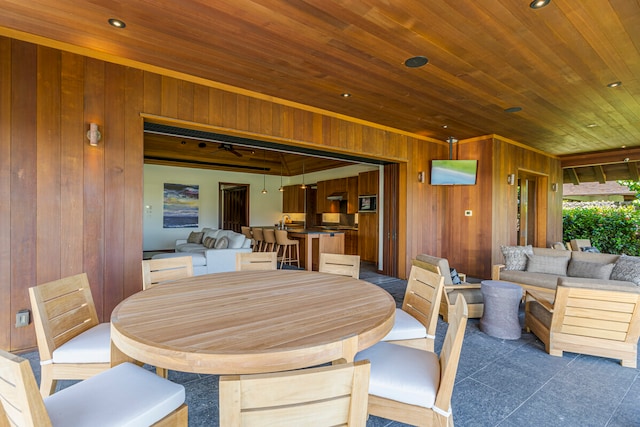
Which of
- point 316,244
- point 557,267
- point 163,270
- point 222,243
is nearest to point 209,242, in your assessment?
point 222,243

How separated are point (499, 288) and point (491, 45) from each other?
8.01 feet

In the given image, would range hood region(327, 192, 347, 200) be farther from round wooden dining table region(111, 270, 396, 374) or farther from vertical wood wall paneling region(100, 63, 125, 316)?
round wooden dining table region(111, 270, 396, 374)

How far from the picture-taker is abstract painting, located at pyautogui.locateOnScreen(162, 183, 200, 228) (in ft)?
30.1

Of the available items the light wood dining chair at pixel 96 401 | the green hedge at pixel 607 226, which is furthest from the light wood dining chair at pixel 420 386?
the green hedge at pixel 607 226

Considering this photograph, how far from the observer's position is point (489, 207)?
19.1ft

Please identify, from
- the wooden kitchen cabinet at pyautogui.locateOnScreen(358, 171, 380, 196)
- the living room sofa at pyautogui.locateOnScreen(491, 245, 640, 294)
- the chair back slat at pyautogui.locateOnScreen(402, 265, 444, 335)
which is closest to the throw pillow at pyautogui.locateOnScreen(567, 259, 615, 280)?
the living room sofa at pyautogui.locateOnScreen(491, 245, 640, 294)

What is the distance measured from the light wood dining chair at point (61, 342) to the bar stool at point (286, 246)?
4.88 meters

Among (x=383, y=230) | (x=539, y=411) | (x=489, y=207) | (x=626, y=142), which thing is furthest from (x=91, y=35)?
(x=626, y=142)

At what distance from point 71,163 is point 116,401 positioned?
2.67m

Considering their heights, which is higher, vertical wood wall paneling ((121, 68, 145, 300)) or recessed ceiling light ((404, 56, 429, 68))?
recessed ceiling light ((404, 56, 429, 68))

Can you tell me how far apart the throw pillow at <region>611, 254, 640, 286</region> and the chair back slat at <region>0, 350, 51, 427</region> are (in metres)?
5.15

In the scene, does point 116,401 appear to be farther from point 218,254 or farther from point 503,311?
point 218,254

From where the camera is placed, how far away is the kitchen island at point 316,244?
21.2 feet

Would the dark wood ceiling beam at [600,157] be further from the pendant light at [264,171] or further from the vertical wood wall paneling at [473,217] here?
the pendant light at [264,171]
